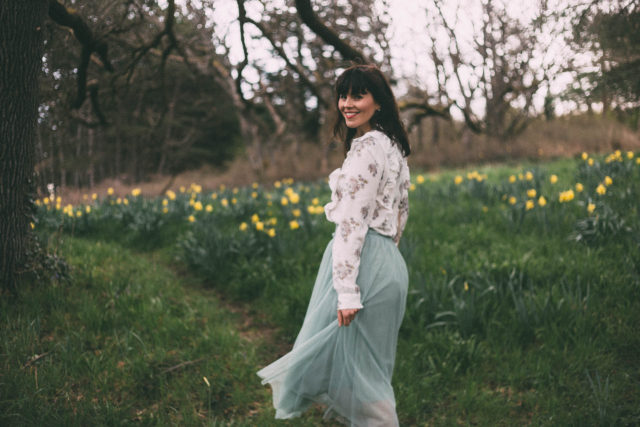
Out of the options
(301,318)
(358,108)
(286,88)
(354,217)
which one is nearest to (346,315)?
(354,217)

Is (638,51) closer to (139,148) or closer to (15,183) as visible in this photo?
(15,183)

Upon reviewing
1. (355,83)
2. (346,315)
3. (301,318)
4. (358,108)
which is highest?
(355,83)

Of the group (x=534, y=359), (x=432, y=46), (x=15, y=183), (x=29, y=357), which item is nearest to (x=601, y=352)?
(x=534, y=359)

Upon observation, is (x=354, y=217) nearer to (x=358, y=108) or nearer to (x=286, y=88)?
(x=358, y=108)

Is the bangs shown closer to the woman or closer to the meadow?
the woman

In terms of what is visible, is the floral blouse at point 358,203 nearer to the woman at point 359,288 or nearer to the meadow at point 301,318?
the woman at point 359,288

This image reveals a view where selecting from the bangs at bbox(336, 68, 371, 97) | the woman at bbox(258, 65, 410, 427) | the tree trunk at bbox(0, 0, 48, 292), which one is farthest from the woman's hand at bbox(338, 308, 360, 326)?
the tree trunk at bbox(0, 0, 48, 292)

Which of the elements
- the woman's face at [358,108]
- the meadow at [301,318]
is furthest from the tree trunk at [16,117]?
the woman's face at [358,108]

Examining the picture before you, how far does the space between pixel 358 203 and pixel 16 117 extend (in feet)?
7.69

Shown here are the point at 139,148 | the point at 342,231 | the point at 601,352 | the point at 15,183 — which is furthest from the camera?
the point at 139,148

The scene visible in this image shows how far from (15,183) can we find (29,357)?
→ 111 centimetres

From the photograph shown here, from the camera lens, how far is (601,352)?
2.48 metres

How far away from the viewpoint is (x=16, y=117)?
8.59 feet

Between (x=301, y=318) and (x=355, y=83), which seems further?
(x=301, y=318)
